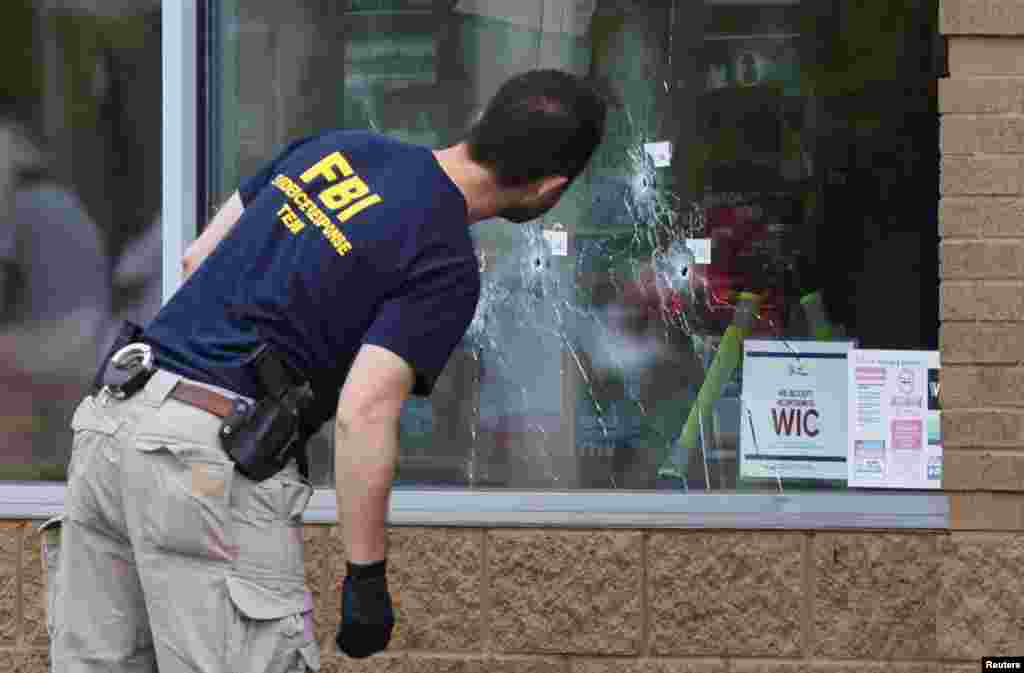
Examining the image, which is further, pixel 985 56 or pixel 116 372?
pixel 985 56

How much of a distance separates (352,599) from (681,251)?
2.75 metres

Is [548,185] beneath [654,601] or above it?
above

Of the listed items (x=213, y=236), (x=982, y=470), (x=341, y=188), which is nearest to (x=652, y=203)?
(x=982, y=470)

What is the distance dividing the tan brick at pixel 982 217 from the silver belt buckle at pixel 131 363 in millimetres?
2885

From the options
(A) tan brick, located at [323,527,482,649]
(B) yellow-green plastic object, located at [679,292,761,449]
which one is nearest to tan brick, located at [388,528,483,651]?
(A) tan brick, located at [323,527,482,649]

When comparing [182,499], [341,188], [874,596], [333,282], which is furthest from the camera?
[874,596]

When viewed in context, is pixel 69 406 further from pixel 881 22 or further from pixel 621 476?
pixel 881 22

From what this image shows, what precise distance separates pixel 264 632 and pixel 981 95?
3.08 meters

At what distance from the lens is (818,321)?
6.17m

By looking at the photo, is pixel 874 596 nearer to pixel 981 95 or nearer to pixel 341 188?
pixel 981 95

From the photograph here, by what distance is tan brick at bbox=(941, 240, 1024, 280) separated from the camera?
5785 mm

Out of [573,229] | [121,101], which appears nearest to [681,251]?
[573,229]

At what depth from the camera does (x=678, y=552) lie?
6.00 metres

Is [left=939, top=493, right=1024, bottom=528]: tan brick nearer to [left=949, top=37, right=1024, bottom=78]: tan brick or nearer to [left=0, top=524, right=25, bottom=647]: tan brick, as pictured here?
[left=949, top=37, right=1024, bottom=78]: tan brick
